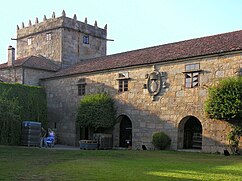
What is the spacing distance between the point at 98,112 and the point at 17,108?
5436 millimetres

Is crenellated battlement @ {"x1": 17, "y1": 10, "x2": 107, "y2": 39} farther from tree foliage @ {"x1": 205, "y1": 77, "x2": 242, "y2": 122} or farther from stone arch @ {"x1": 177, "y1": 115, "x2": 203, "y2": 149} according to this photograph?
tree foliage @ {"x1": 205, "y1": 77, "x2": 242, "y2": 122}

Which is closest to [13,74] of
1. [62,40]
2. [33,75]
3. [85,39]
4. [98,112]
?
[33,75]

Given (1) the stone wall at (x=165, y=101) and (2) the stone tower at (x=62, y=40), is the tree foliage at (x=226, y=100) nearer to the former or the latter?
(1) the stone wall at (x=165, y=101)

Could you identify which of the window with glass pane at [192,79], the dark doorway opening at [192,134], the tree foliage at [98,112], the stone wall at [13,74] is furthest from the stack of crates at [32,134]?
the window with glass pane at [192,79]

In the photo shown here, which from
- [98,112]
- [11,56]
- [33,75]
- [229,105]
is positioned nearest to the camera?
[229,105]

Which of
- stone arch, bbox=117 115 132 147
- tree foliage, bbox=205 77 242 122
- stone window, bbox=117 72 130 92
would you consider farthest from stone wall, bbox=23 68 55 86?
tree foliage, bbox=205 77 242 122

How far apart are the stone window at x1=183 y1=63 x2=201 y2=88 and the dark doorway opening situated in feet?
6.69

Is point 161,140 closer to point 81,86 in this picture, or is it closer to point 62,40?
point 81,86

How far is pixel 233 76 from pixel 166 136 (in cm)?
515

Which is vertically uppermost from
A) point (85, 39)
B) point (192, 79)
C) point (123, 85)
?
point (85, 39)

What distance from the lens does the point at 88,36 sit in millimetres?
35312

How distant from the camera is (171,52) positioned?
74.0 ft

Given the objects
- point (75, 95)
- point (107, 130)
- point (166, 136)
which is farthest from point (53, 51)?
point (166, 136)

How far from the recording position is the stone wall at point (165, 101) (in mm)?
18953
